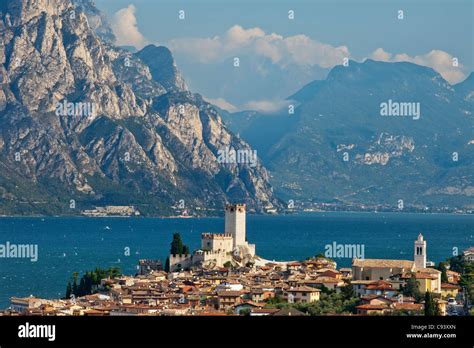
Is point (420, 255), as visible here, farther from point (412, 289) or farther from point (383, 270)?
point (412, 289)

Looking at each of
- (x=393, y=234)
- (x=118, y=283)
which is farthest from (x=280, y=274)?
(x=393, y=234)

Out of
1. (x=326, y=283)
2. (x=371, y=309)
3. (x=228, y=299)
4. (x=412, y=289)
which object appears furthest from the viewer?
(x=326, y=283)

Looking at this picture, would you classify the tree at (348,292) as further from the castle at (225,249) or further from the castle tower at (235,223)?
the castle tower at (235,223)

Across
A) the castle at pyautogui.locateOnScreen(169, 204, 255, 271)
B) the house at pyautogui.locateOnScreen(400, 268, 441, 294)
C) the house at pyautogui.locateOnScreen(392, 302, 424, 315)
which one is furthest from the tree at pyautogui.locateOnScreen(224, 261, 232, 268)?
the house at pyautogui.locateOnScreen(392, 302, 424, 315)

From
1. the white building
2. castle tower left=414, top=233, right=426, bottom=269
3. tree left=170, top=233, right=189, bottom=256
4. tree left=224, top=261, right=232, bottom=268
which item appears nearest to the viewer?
the white building

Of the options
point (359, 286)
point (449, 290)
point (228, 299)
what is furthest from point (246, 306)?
point (449, 290)

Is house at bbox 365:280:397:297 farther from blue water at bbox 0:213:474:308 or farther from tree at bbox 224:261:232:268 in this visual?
blue water at bbox 0:213:474:308
